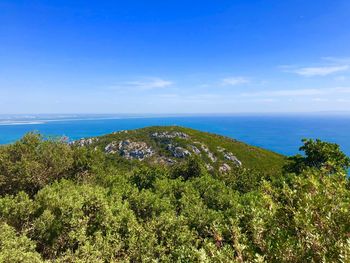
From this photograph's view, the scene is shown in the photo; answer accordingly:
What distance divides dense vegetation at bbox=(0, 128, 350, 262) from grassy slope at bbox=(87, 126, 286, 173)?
2835 inches

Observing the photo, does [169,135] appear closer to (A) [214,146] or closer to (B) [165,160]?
(B) [165,160]

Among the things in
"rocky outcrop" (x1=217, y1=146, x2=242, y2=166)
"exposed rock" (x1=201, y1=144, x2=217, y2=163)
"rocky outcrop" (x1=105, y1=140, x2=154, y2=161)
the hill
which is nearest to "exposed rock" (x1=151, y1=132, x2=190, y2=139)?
the hill

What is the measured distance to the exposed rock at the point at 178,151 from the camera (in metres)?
127

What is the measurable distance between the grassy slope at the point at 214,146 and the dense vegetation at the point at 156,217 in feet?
236

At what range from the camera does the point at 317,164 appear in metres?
50.5

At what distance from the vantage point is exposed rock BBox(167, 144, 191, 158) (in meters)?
127

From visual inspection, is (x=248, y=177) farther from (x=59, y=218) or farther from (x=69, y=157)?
(x=59, y=218)

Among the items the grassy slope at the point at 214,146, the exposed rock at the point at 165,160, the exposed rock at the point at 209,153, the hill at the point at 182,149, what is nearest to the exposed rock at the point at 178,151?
the hill at the point at 182,149

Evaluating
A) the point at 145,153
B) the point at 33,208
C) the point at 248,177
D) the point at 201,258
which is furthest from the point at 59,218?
the point at 145,153

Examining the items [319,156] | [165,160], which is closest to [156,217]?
[319,156]

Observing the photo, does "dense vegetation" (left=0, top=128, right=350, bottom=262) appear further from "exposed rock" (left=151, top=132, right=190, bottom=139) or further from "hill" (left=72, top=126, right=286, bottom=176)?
"exposed rock" (left=151, top=132, right=190, bottom=139)

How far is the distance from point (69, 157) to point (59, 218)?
2262 centimetres

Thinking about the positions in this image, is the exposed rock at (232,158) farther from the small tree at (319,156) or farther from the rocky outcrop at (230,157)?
the small tree at (319,156)

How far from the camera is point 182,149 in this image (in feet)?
427
